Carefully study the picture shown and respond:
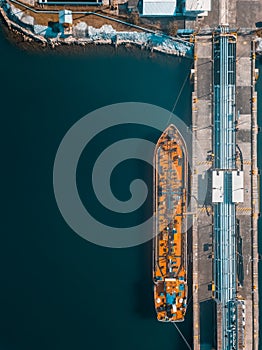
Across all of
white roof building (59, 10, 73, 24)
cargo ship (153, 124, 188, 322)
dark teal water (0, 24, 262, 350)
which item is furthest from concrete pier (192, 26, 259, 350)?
white roof building (59, 10, 73, 24)

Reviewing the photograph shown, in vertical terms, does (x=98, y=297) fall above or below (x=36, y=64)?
below

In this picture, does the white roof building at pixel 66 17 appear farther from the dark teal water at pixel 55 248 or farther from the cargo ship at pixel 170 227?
the cargo ship at pixel 170 227

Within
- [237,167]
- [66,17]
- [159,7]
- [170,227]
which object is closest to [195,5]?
[159,7]

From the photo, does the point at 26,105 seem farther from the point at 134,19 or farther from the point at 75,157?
the point at 134,19

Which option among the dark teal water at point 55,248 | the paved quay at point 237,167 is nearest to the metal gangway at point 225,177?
the paved quay at point 237,167

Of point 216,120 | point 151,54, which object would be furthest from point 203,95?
point 151,54
